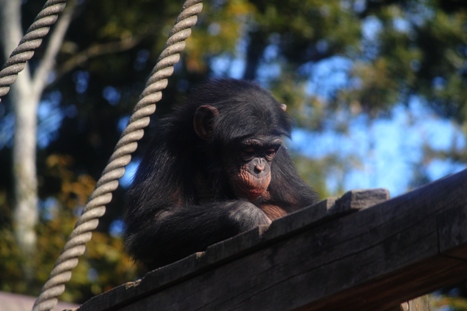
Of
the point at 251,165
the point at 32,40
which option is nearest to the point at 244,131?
the point at 251,165

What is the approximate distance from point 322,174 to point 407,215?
1282 cm

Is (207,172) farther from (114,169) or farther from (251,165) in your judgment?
(114,169)

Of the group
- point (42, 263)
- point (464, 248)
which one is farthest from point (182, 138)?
point (42, 263)

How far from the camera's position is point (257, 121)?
505 centimetres

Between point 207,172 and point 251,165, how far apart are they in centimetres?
28

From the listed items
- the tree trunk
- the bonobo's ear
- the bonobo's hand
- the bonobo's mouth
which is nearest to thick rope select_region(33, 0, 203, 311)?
the bonobo's hand

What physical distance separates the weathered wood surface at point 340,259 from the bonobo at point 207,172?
52.2 inches

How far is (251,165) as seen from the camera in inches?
191

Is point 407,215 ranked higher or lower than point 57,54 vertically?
higher

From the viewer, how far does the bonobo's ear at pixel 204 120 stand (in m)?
5.06

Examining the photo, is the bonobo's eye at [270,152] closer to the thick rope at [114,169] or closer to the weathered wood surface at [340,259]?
the thick rope at [114,169]

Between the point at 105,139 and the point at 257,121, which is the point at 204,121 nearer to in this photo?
the point at 257,121

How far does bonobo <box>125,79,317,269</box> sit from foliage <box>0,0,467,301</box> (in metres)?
6.83

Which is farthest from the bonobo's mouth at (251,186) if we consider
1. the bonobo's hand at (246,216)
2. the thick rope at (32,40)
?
the thick rope at (32,40)
